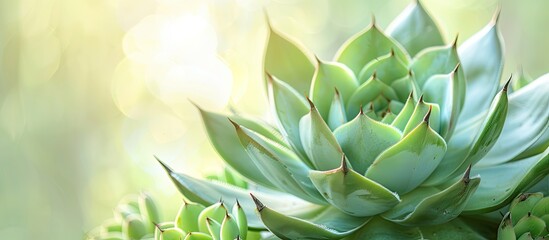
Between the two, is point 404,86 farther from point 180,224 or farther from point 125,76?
point 125,76

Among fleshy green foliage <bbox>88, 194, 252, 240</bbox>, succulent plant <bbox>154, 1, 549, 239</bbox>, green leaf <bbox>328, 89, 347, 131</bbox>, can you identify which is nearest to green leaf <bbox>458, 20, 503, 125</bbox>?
succulent plant <bbox>154, 1, 549, 239</bbox>

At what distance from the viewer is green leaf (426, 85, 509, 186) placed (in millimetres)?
486

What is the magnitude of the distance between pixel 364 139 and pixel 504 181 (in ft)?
0.40

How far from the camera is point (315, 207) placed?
1.92 feet

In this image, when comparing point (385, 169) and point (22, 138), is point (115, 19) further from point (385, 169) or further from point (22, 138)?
point (385, 169)

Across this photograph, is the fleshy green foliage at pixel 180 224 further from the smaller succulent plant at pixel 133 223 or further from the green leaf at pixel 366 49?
the green leaf at pixel 366 49

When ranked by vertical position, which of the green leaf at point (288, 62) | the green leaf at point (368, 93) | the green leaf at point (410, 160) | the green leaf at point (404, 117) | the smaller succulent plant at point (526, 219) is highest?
the green leaf at point (288, 62)

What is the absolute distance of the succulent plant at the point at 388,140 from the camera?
49 cm

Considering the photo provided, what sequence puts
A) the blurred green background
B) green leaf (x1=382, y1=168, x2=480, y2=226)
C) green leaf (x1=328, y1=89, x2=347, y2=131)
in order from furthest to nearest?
the blurred green background → green leaf (x1=328, y1=89, x2=347, y2=131) → green leaf (x1=382, y1=168, x2=480, y2=226)

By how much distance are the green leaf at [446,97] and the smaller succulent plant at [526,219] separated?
0.07m

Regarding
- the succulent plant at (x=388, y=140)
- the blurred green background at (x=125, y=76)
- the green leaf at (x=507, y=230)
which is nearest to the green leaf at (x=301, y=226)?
the succulent plant at (x=388, y=140)

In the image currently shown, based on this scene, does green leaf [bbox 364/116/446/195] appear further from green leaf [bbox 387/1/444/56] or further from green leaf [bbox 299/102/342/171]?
green leaf [bbox 387/1/444/56]

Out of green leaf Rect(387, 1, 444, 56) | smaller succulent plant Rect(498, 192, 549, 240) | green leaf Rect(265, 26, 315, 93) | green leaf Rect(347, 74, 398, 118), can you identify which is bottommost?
smaller succulent plant Rect(498, 192, 549, 240)

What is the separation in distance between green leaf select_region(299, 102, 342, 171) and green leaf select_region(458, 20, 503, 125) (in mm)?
138
